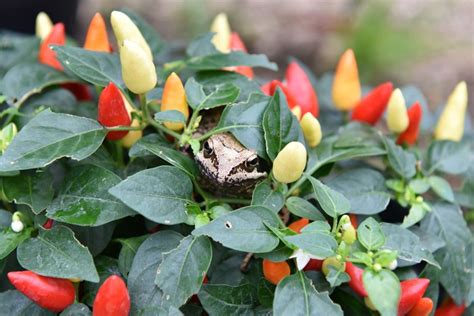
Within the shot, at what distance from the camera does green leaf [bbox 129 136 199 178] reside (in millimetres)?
678

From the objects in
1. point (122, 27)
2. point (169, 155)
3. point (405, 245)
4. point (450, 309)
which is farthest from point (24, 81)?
point (450, 309)

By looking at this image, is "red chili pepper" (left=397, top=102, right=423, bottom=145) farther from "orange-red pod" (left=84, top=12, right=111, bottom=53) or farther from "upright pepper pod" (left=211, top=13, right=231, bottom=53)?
"orange-red pod" (left=84, top=12, right=111, bottom=53)

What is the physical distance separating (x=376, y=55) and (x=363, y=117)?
1334 mm

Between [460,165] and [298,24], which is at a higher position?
[460,165]

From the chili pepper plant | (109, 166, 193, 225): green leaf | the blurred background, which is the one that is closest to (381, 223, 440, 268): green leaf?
the chili pepper plant

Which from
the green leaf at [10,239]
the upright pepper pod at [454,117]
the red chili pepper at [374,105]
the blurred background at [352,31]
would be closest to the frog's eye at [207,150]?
the green leaf at [10,239]

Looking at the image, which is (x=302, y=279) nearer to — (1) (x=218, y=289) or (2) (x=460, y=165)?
(1) (x=218, y=289)

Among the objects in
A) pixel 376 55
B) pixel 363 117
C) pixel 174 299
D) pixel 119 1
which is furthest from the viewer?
pixel 119 1

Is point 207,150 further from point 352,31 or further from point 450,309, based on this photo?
point 352,31

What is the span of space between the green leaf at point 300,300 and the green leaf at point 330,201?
76mm

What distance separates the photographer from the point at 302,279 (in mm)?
646

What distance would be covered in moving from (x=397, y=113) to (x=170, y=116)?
0.34 m

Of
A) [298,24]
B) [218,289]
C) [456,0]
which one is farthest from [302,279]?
[456,0]

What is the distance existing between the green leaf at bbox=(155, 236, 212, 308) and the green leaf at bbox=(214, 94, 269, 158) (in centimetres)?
13
